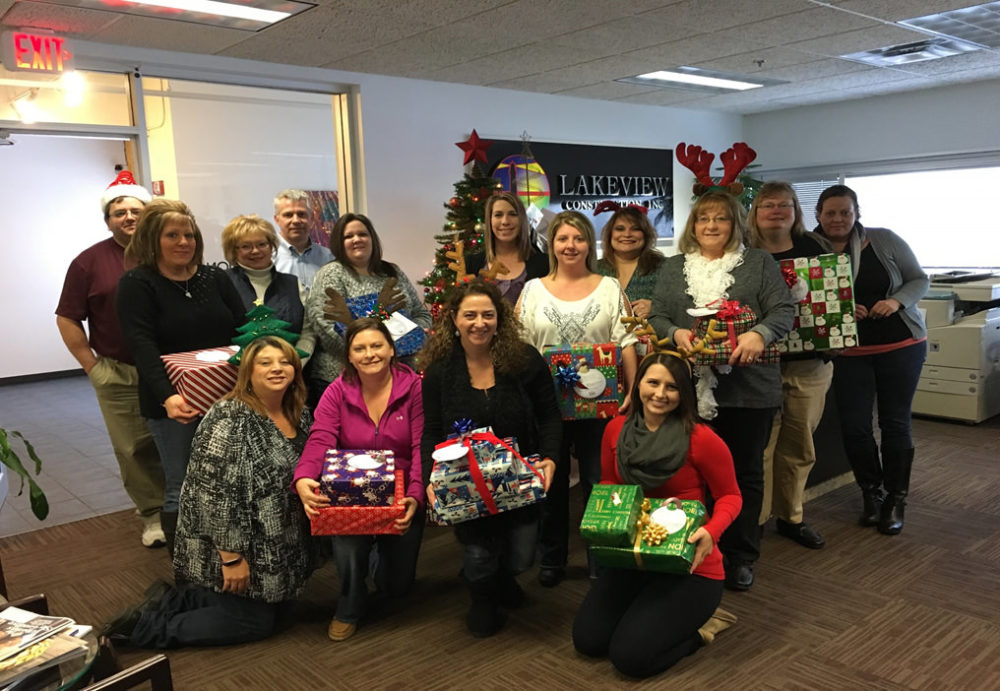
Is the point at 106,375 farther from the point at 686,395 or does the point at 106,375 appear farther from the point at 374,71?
the point at 374,71

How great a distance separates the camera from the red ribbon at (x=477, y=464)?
243 centimetres

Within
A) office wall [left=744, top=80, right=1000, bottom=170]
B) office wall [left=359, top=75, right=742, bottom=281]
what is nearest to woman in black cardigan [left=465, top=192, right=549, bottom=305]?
office wall [left=359, top=75, right=742, bottom=281]

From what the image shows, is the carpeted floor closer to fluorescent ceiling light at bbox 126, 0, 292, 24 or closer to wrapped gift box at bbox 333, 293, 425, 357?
wrapped gift box at bbox 333, 293, 425, 357

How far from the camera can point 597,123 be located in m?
7.05

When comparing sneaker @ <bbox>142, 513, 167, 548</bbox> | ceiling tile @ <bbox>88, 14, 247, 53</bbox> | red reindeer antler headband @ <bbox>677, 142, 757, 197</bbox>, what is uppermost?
ceiling tile @ <bbox>88, 14, 247, 53</bbox>

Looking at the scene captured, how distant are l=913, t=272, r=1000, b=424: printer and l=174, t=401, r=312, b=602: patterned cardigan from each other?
4227 millimetres

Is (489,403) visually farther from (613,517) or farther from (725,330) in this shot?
(725,330)

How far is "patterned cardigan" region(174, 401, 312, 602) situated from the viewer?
253 cm

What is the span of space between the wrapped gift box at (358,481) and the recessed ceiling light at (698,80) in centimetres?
427

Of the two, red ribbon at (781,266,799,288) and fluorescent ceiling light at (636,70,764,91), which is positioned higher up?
fluorescent ceiling light at (636,70,764,91)

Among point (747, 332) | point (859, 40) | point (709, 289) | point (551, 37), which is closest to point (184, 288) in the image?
point (709, 289)

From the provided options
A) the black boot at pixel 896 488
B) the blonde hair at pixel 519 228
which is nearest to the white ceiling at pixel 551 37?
the blonde hair at pixel 519 228

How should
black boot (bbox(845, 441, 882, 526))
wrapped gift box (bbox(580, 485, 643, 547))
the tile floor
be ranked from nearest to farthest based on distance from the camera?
1. wrapped gift box (bbox(580, 485, 643, 547))
2. black boot (bbox(845, 441, 882, 526))
3. the tile floor

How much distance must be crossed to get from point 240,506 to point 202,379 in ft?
1.57
